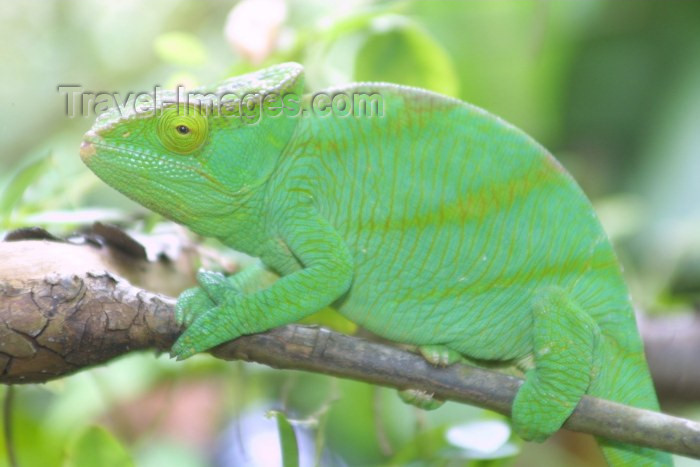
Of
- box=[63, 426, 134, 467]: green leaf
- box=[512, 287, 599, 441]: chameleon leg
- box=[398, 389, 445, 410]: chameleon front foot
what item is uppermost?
box=[512, 287, 599, 441]: chameleon leg

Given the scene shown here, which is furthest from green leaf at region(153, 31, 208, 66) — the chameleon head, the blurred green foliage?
the chameleon head

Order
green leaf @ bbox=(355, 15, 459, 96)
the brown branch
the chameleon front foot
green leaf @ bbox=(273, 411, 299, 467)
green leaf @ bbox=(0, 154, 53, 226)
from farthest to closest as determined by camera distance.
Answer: green leaf @ bbox=(355, 15, 459, 96) → green leaf @ bbox=(0, 154, 53, 226) → the chameleon front foot → green leaf @ bbox=(273, 411, 299, 467) → the brown branch

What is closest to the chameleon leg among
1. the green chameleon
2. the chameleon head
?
the green chameleon

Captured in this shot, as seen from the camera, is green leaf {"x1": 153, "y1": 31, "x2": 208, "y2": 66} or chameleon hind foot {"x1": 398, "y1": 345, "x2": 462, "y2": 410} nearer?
chameleon hind foot {"x1": 398, "y1": 345, "x2": 462, "y2": 410}

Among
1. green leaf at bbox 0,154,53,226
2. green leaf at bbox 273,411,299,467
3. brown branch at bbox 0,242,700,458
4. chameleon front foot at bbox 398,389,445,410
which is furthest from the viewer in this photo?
green leaf at bbox 0,154,53,226

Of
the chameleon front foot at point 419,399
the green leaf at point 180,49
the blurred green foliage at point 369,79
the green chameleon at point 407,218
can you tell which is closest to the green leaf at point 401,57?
the blurred green foliage at point 369,79

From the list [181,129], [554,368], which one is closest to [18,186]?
[181,129]

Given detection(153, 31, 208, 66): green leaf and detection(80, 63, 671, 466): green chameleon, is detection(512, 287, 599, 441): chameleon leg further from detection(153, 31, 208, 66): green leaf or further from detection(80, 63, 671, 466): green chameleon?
detection(153, 31, 208, 66): green leaf

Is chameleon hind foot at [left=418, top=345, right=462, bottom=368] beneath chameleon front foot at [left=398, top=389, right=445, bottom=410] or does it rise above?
above
